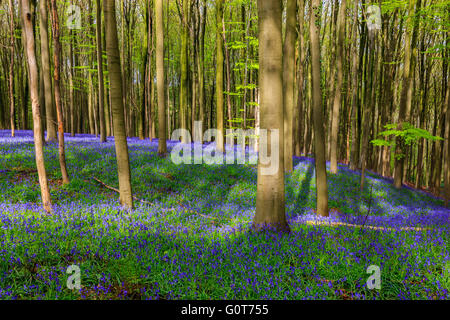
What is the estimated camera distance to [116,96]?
6.85 metres

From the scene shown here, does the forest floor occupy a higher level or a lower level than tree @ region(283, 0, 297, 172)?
lower

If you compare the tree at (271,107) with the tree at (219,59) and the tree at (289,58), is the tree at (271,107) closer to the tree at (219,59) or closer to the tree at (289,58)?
the tree at (289,58)

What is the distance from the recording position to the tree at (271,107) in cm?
529

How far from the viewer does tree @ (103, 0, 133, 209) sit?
6711 mm

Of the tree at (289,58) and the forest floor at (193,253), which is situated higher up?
the tree at (289,58)

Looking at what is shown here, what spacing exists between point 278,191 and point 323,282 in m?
2.22

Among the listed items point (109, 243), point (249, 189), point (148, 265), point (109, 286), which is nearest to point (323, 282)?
point (148, 265)

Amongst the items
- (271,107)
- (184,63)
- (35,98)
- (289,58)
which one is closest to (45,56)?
(35,98)

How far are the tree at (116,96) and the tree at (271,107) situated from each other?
4021mm

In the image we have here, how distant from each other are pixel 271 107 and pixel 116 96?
4.49m

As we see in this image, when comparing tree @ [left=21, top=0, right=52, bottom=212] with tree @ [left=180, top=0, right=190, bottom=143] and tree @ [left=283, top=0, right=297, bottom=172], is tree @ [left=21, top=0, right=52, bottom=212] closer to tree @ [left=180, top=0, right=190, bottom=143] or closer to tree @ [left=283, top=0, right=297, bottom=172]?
tree @ [left=283, top=0, right=297, bottom=172]

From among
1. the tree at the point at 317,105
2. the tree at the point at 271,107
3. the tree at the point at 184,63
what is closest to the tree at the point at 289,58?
the tree at the point at 317,105

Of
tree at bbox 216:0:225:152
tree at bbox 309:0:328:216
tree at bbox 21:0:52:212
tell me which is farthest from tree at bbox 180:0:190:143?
tree at bbox 21:0:52:212

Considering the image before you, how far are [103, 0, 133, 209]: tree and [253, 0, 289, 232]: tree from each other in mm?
4021
